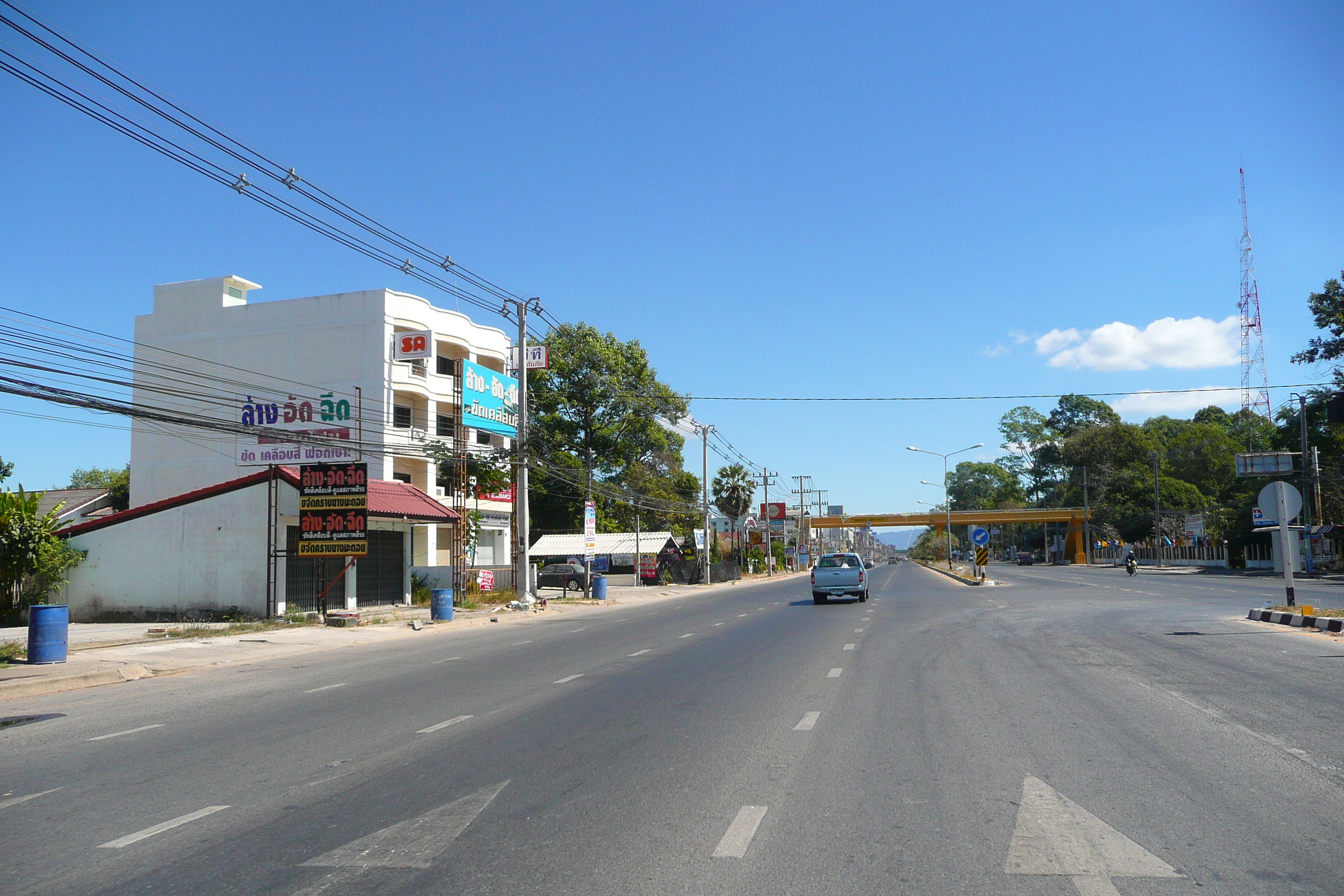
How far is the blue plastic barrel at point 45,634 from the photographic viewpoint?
16.1 m

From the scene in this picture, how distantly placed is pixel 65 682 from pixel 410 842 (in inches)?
445

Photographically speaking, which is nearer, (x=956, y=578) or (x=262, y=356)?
(x=262, y=356)

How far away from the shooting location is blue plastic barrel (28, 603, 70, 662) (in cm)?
1606

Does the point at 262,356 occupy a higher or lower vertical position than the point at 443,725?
higher

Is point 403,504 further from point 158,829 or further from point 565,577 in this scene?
point 158,829

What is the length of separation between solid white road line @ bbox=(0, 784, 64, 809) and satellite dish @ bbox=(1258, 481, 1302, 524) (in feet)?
64.3

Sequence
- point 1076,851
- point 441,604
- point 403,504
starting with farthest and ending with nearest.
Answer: point 403,504 → point 441,604 → point 1076,851

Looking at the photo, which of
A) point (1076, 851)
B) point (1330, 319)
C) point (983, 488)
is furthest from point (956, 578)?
point (983, 488)

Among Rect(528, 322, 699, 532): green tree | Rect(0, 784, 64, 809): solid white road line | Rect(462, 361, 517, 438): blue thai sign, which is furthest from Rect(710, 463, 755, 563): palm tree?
Rect(0, 784, 64, 809): solid white road line

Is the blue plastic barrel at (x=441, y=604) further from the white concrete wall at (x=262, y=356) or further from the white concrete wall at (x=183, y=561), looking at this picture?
the white concrete wall at (x=262, y=356)

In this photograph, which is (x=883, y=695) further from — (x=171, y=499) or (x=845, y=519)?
(x=845, y=519)

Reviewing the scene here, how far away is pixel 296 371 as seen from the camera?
1892 inches

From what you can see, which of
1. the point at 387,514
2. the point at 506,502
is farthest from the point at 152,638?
the point at 506,502

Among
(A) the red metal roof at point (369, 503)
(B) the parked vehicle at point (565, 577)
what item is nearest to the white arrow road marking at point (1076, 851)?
(A) the red metal roof at point (369, 503)
